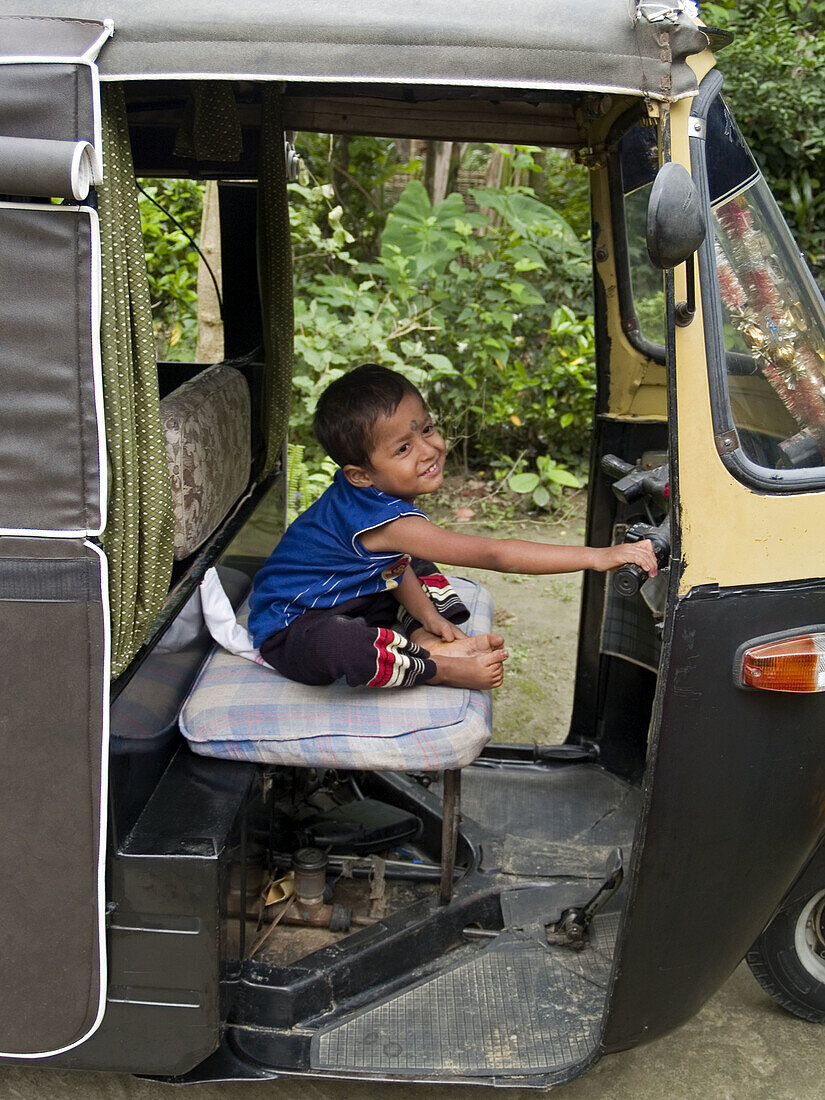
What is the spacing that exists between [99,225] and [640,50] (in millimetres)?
886

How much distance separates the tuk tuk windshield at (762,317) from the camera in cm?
184

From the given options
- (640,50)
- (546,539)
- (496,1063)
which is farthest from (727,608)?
(546,539)

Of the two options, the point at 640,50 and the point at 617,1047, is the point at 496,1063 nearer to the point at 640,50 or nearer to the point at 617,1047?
the point at 617,1047

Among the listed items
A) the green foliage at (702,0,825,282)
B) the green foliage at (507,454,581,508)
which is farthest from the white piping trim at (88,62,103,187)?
the green foliage at (702,0,825,282)

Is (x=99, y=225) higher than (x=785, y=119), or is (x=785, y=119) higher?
(x=785, y=119)

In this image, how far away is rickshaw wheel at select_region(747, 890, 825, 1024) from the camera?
2.38 m

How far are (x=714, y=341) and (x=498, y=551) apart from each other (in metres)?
0.66

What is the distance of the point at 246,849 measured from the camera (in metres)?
2.07

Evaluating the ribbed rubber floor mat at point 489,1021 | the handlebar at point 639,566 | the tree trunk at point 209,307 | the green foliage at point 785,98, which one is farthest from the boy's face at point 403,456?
the green foliage at point 785,98

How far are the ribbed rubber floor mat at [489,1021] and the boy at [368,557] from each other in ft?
2.16

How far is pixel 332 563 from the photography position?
2.40 metres

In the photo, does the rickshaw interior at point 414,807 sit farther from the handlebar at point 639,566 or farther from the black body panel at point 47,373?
the black body panel at point 47,373

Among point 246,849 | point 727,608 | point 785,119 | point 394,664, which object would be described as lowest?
point 246,849

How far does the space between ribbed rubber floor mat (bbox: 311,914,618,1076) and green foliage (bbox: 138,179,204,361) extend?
464 cm
